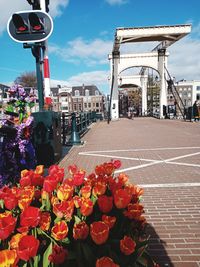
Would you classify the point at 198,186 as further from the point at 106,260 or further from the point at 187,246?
the point at 106,260

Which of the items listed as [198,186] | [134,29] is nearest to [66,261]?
[198,186]

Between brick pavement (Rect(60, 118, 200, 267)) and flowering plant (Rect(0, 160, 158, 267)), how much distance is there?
1254 millimetres

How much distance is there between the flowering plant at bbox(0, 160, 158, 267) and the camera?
1.28 metres

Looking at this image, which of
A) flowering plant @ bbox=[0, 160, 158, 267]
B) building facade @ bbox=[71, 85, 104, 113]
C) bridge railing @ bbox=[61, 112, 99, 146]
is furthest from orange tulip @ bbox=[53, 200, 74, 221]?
building facade @ bbox=[71, 85, 104, 113]

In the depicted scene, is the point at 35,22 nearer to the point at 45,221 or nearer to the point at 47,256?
the point at 45,221

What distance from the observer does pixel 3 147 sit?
341cm

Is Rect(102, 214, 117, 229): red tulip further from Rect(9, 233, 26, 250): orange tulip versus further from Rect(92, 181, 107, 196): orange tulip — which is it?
Rect(9, 233, 26, 250): orange tulip

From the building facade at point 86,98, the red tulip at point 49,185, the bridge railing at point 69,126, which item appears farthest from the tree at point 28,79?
the red tulip at point 49,185

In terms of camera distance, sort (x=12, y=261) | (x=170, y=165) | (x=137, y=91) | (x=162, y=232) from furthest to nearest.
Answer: (x=137, y=91) < (x=170, y=165) < (x=162, y=232) < (x=12, y=261)

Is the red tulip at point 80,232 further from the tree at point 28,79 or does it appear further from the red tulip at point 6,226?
the tree at point 28,79

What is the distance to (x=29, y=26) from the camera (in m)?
4.69

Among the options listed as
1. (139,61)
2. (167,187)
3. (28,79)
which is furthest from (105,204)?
(28,79)

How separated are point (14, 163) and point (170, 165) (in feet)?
13.8

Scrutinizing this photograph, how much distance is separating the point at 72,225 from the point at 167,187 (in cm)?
351
